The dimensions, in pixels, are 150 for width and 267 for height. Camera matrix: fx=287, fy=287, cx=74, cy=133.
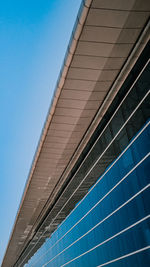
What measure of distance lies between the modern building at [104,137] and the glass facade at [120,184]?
4 centimetres

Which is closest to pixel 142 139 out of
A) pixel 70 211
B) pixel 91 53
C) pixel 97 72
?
pixel 97 72

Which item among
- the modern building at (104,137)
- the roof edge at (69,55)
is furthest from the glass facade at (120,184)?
the roof edge at (69,55)

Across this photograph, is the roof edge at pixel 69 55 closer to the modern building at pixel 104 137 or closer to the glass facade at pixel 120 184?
the modern building at pixel 104 137

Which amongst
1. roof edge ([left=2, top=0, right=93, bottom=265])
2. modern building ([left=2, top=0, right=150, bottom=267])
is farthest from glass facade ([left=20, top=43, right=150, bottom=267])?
roof edge ([left=2, top=0, right=93, bottom=265])

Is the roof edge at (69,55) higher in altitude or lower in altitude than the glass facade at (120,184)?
higher

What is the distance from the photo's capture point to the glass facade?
1115 centimetres

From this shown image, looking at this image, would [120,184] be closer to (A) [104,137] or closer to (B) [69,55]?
(A) [104,137]

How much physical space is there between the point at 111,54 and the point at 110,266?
33.2 feet

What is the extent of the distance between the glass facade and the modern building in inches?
1.5

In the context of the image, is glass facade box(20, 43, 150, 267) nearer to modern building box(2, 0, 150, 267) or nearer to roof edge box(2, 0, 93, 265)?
modern building box(2, 0, 150, 267)

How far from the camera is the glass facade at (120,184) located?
36.6 feet

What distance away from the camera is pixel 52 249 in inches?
1176

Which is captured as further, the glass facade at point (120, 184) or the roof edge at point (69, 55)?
the glass facade at point (120, 184)

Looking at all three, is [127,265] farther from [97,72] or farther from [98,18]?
[98,18]
